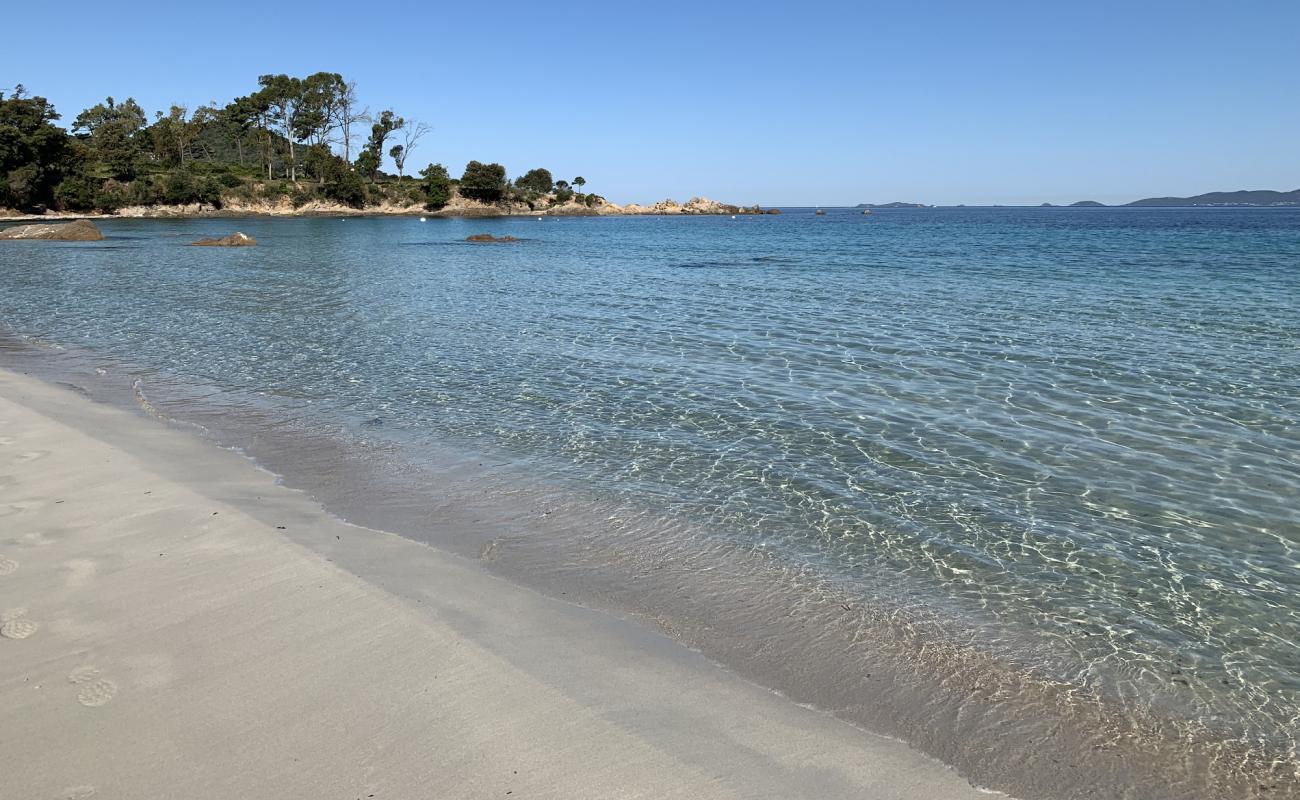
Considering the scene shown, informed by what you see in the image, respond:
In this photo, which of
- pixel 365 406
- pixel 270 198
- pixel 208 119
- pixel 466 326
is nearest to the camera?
pixel 365 406

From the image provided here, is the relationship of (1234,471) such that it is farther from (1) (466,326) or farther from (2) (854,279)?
(2) (854,279)

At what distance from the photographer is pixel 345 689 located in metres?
4.43

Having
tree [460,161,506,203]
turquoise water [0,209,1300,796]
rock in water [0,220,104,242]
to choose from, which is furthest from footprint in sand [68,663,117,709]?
tree [460,161,506,203]

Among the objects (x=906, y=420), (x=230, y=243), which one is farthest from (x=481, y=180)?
(x=906, y=420)

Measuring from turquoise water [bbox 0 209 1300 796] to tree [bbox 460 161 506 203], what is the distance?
104 meters

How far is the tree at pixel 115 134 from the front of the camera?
9812 cm

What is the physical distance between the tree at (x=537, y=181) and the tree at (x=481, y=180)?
744 inches

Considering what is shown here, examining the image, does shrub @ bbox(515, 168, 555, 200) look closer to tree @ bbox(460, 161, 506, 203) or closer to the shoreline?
tree @ bbox(460, 161, 506, 203)

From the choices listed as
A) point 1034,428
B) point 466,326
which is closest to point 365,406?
point 466,326

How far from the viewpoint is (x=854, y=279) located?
102 ft

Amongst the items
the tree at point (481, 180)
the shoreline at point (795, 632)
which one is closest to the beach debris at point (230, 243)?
the shoreline at point (795, 632)

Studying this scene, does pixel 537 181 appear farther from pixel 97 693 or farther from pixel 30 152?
pixel 97 693

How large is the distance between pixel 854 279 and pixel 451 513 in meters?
26.1

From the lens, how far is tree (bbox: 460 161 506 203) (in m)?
126
